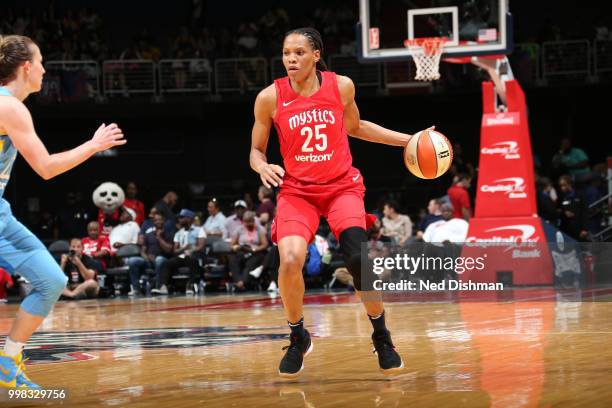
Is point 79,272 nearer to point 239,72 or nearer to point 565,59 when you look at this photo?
point 239,72

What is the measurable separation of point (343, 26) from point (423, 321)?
564 inches

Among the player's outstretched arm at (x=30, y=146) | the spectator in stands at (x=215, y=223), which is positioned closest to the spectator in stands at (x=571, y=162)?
the spectator in stands at (x=215, y=223)

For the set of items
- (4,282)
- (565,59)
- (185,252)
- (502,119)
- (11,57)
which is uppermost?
(565,59)

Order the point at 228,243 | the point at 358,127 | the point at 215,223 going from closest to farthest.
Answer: the point at 358,127, the point at 228,243, the point at 215,223

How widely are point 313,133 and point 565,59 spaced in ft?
50.8

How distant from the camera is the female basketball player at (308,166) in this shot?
5613mm

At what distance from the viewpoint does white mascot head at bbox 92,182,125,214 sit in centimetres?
1702

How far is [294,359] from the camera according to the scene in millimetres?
5504

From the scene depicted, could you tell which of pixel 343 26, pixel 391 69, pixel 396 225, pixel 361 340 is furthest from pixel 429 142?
pixel 343 26

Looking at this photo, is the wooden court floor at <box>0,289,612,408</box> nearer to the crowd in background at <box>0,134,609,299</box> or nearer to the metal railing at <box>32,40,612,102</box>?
the crowd in background at <box>0,134,609,299</box>

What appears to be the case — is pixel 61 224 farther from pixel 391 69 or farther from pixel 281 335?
pixel 281 335

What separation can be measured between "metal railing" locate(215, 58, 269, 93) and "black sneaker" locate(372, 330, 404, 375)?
15.4 meters

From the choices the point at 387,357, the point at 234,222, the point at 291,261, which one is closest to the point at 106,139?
the point at 291,261

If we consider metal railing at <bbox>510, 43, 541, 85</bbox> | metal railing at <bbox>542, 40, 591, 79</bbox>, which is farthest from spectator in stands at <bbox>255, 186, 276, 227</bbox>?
metal railing at <bbox>542, 40, 591, 79</bbox>
